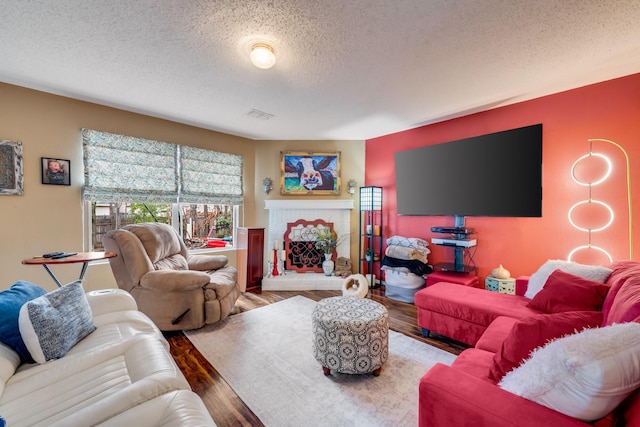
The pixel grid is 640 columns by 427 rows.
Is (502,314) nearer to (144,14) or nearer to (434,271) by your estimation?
(434,271)

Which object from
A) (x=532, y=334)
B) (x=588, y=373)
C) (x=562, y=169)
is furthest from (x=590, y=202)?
(x=588, y=373)

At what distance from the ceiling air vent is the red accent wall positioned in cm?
229

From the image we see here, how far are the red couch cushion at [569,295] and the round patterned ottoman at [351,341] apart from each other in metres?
1.19

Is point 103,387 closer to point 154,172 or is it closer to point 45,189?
point 45,189

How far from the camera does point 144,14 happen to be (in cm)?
162

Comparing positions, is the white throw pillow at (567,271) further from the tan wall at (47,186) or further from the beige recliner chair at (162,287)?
the tan wall at (47,186)

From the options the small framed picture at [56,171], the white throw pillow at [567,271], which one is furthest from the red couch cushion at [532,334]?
the small framed picture at [56,171]

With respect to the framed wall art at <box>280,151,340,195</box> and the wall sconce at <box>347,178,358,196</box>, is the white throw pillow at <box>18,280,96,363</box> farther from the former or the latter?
the wall sconce at <box>347,178,358,196</box>

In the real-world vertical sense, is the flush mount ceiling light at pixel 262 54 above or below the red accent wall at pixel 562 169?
above

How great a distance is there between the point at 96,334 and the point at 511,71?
3746 millimetres

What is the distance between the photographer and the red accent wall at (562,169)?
7.73 feet

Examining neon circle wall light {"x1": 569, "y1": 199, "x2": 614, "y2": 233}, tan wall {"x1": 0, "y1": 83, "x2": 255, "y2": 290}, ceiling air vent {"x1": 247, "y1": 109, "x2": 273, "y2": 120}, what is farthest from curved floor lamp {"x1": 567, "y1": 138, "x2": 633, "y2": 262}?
tan wall {"x1": 0, "y1": 83, "x2": 255, "y2": 290}

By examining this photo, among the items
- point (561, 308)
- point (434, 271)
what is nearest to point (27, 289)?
point (561, 308)

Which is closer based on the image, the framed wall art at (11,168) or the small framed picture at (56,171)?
the framed wall art at (11,168)
